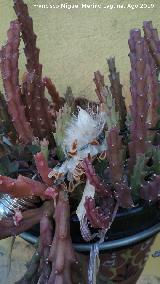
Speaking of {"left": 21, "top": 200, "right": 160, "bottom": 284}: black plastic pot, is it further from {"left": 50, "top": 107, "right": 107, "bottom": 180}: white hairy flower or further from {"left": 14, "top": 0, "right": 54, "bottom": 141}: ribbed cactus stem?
{"left": 14, "top": 0, "right": 54, "bottom": 141}: ribbed cactus stem

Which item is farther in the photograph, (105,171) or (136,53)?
(105,171)

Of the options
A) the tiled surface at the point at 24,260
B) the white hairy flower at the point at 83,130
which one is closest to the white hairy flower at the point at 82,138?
the white hairy flower at the point at 83,130

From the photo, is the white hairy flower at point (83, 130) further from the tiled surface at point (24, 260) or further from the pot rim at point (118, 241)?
the tiled surface at point (24, 260)

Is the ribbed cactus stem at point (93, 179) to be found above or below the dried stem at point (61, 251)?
above

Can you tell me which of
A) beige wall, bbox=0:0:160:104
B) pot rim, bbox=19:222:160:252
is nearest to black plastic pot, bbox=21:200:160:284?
pot rim, bbox=19:222:160:252

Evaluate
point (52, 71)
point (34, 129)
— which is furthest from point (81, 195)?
point (52, 71)

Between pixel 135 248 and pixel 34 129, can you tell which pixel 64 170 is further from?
pixel 135 248

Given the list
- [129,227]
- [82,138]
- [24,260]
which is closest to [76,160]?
[82,138]
